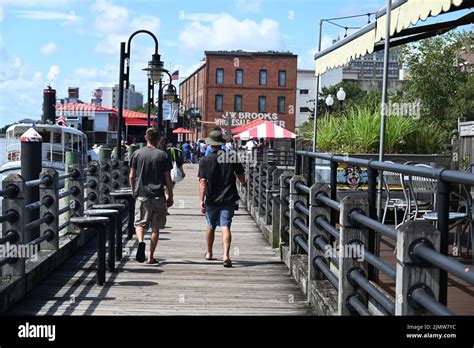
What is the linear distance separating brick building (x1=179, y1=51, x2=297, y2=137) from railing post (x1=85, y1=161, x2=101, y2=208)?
231 ft

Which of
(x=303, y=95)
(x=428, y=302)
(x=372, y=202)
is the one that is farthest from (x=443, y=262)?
(x=303, y=95)

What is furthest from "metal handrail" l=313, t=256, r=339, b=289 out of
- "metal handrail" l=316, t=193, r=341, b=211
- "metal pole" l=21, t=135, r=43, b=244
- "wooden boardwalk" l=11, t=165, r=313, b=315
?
"metal pole" l=21, t=135, r=43, b=244

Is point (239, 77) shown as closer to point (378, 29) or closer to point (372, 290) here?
point (378, 29)

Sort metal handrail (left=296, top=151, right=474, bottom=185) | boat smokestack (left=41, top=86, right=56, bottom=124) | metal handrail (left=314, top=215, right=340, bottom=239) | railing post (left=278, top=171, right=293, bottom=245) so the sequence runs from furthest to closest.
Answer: boat smokestack (left=41, top=86, right=56, bottom=124) → railing post (left=278, top=171, right=293, bottom=245) → metal handrail (left=314, top=215, right=340, bottom=239) → metal handrail (left=296, top=151, right=474, bottom=185)

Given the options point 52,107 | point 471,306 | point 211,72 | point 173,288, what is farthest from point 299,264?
point 211,72

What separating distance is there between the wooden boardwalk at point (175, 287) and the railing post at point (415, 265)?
3.05 m

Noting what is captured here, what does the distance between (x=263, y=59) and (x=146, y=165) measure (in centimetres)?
7567

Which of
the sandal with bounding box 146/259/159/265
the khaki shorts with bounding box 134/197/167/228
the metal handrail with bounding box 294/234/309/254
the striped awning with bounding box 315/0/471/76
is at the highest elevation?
the striped awning with bounding box 315/0/471/76

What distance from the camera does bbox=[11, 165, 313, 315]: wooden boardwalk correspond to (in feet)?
23.7

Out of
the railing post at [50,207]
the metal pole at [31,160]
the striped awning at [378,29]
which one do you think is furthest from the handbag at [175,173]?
the railing post at [50,207]

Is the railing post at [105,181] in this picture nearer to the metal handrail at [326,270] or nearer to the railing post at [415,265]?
the metal handrail at [326,270]

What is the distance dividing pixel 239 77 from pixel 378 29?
77.3m

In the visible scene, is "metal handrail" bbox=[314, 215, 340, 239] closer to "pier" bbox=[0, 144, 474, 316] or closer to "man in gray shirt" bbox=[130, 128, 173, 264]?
"pier" bbox=[0, 144, 474, 316]

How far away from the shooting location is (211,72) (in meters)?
83.8
